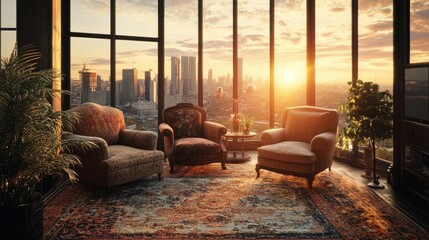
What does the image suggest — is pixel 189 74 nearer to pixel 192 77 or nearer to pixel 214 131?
pixel 192 77

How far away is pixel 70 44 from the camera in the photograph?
17.9ft

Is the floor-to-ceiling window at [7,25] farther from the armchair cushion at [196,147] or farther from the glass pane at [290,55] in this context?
the glass pane at [290,55]

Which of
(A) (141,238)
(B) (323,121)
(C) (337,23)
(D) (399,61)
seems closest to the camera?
(A) (141,238)

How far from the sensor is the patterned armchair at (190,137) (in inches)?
186

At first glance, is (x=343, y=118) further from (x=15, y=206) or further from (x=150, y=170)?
(x=15, y=206)

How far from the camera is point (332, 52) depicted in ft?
19.4

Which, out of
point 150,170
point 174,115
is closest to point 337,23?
point 174,115

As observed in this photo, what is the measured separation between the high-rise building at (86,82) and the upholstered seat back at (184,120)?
4.52 ft

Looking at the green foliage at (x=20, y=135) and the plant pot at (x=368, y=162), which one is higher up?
the green foliage at (x=20, y=135)

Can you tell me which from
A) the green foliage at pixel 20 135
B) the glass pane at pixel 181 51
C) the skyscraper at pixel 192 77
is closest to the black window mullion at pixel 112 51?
the glass pane at pixel 181 51

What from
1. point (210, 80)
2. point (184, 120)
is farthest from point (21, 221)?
point (210, 80)

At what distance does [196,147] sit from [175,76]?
2031 millimetres

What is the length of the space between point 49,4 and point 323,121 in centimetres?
392

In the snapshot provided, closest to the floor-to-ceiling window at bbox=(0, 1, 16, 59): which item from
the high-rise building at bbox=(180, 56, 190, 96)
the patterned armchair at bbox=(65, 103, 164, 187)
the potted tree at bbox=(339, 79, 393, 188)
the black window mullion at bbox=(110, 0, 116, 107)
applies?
the patterned armchair at bbox=(65, 103, 164, 187)
